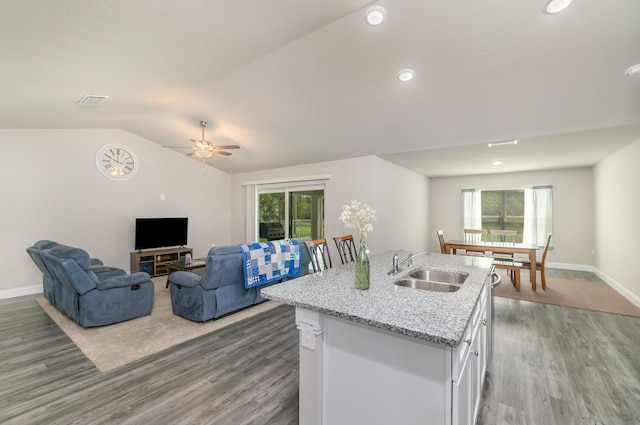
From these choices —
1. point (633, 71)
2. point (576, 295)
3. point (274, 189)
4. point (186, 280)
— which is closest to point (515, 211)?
point (576, 295)

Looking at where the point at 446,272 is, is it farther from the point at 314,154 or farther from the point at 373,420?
the point at 314,154

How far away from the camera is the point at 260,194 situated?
726 centimetres

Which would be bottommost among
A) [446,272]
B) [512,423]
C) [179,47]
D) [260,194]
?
[512,423]

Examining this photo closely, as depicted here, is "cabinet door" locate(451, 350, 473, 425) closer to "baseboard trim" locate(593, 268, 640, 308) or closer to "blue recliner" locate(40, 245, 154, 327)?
"blue recliner" locate(40, 245, 154, 327)

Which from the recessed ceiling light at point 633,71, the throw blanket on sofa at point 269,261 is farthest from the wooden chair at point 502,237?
the throw blanket on sofa at point 269,261

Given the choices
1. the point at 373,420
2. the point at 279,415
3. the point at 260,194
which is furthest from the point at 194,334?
the point at 260,194

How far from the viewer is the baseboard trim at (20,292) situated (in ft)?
14.3

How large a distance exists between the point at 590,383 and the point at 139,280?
15.0ft

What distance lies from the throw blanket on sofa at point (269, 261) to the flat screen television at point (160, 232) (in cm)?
325

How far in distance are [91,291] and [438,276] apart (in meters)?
3.69

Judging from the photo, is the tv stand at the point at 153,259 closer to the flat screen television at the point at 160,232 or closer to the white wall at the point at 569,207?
the flat screen television at the point at 160,232

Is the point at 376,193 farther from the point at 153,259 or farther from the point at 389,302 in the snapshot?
the point at 153,259

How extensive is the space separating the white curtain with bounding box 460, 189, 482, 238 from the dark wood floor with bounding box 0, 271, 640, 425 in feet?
14.3

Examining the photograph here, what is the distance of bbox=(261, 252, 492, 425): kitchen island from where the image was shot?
114 centimetres
